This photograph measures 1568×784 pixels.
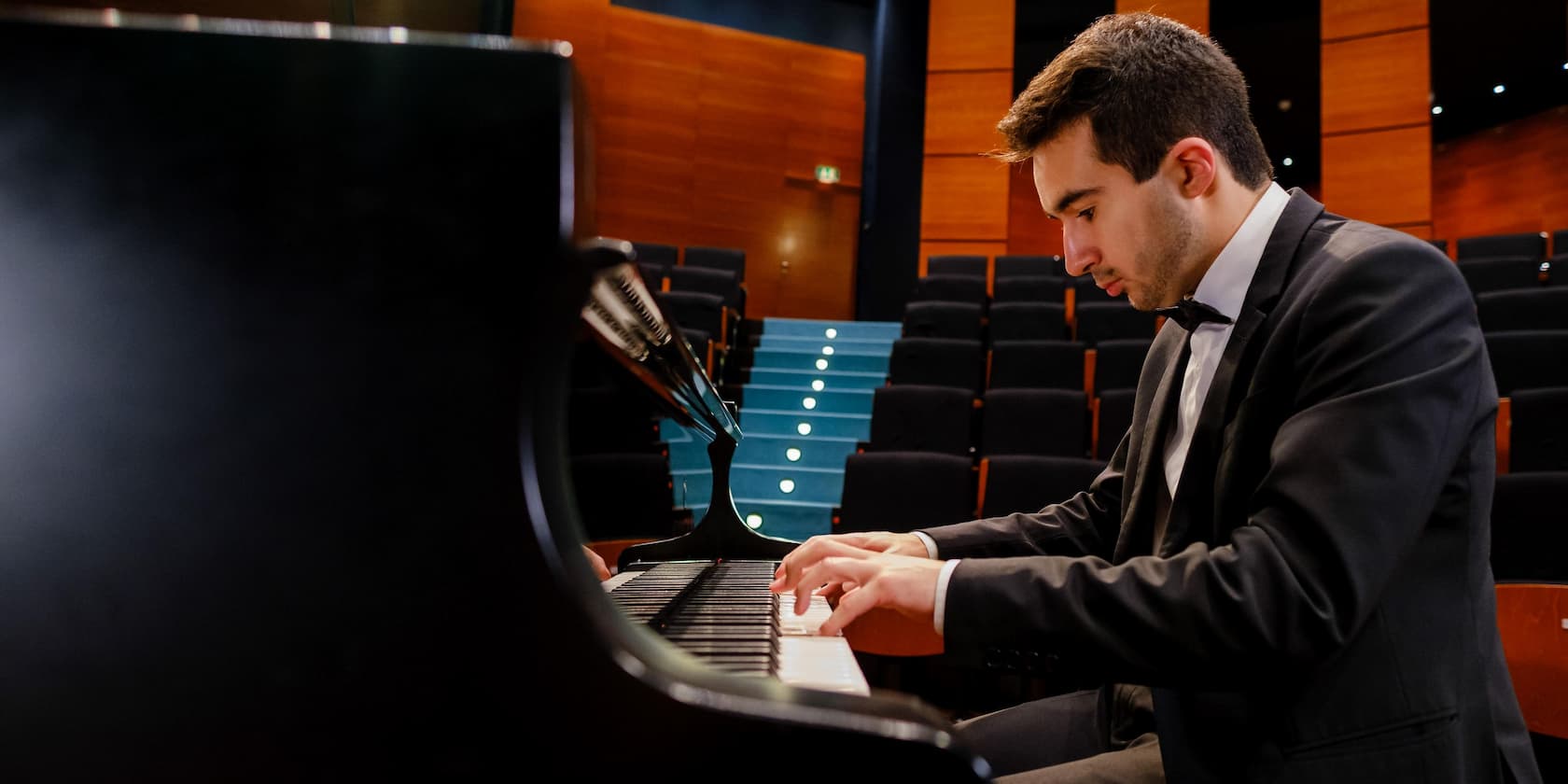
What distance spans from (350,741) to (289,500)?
131 mm

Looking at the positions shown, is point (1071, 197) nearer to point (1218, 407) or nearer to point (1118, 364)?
point (1218, 407)

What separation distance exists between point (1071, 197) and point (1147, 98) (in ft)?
0.40

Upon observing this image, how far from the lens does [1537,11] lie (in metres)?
5.87

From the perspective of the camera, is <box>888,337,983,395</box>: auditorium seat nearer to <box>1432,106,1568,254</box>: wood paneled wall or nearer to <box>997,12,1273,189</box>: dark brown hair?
<box>997,12,1273,189</box>: dark brown hair

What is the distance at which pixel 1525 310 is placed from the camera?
3.44m

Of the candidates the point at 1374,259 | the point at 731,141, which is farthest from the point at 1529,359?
the point at 731,141

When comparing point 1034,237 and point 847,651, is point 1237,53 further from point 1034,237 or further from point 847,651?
point 847,651

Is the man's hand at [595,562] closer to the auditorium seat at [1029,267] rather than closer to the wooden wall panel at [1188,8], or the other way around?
the auditorium seat at [1029,267]

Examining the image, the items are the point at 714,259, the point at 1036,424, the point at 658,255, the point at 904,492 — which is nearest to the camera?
the point at 904,492

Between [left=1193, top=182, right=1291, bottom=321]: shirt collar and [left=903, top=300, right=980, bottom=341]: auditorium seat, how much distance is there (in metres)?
3.54

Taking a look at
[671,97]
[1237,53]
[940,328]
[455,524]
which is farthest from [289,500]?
[1237,53]

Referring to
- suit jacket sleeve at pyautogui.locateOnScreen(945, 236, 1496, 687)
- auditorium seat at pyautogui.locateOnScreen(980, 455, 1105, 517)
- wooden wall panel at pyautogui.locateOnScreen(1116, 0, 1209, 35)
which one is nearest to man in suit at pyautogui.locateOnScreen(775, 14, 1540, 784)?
suit jacket sleeve at pyautogui.locateOnScreen(945, 236, 1496, 687)

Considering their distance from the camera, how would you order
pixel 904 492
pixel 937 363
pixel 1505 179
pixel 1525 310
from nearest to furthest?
pixel 904 492
pixel 1525 310
pixel 937 363
pixel 1505 179

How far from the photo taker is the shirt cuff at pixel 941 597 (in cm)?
69
